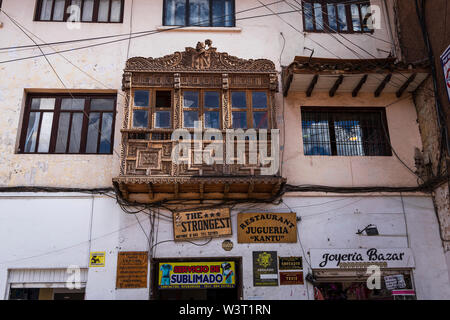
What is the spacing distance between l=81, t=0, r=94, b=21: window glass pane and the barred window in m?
6.02

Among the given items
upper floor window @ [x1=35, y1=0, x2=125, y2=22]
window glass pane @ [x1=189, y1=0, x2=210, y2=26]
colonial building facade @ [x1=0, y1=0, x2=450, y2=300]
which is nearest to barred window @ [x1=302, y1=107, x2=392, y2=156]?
colonial building facade @ [x1=0, y1=0, x2=450, y2=300]

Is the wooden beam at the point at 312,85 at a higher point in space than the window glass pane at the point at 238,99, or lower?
higher

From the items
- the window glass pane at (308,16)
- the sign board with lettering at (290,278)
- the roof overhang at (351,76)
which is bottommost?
the sign board with lettering at (290,278)

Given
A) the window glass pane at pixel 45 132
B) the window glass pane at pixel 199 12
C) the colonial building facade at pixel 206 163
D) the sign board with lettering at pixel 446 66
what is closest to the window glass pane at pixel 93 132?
the colonial building facade at pixel 206 163

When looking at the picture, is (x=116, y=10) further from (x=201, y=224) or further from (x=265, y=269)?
(x=265, y=269)

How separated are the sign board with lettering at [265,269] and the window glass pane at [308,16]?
234 inches

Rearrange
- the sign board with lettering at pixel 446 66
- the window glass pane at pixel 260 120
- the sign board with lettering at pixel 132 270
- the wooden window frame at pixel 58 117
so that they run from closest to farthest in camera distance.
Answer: the sign board with lettering at pixel 132 270, the sign board with lettering at pixel 446 66, the window glass pane at pixel 260 120, the wooden window frame at pixel 58 117

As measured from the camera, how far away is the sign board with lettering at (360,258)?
9.44 m

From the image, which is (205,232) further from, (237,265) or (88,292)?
(88,292)

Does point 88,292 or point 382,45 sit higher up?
point 382,45

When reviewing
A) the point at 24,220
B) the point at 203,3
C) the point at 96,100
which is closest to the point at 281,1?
the point at 203,3

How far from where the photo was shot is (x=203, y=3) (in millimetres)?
11719

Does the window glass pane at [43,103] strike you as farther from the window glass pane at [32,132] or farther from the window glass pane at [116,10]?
the window glass pane at [116,10]

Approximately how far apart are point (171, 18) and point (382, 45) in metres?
5.52
